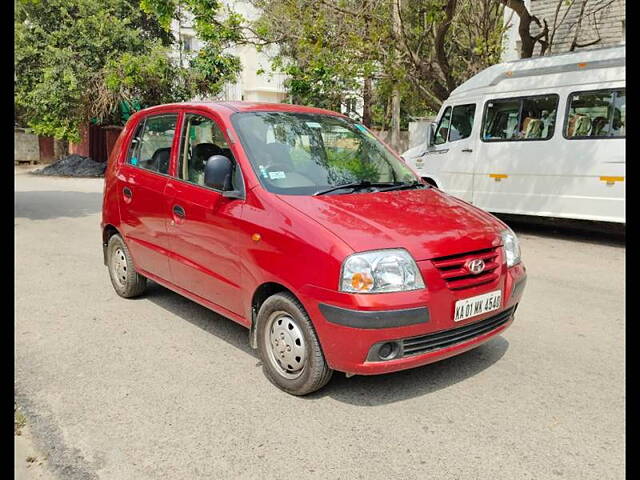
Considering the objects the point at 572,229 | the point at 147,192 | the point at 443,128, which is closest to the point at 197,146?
the point at 147,192

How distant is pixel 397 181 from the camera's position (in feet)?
15.1

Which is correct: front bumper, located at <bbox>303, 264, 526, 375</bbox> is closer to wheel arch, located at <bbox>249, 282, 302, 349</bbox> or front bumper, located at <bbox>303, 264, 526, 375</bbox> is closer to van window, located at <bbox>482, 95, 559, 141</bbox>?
wheel arch, located at <bbox>249, 282, 302, 349</bbox>

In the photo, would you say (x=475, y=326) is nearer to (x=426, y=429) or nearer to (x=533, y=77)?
(x=426, y=429)

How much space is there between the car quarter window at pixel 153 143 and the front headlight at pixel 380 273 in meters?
2.28

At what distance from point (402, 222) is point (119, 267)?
343cm

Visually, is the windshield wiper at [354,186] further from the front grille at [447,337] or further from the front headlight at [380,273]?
the front grille at [447,337]

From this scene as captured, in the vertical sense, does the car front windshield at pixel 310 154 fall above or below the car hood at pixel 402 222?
above

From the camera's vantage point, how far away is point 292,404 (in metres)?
3.66

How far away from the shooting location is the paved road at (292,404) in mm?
3023

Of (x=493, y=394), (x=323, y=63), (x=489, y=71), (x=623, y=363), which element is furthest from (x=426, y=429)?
(x=323, y=63)

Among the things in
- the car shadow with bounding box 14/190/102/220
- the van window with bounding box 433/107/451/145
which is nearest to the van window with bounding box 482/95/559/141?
the van window with bounding box 433/107/451/145

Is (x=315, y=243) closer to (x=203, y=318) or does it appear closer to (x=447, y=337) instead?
(x=447, y=337)

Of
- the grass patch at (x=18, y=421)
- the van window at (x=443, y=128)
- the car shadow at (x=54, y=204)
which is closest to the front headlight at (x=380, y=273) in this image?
the grass patch at (x=18, y=421)

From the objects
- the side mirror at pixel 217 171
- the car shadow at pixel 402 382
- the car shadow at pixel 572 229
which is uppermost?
the side mirror at pixel 217 171
